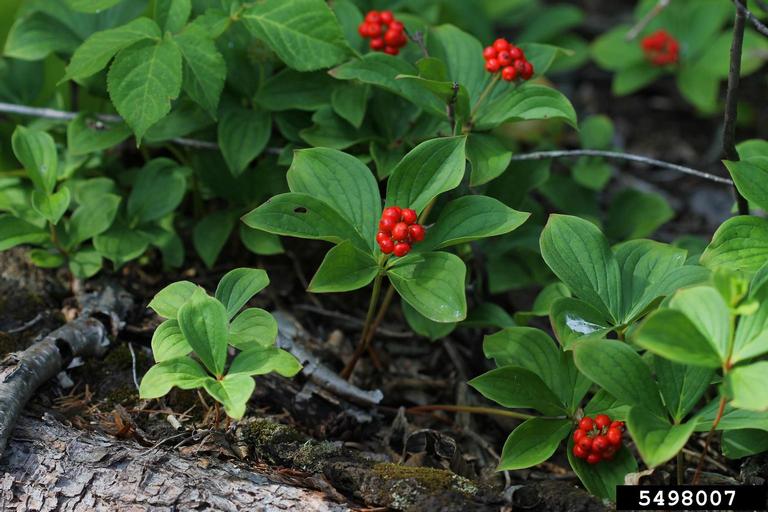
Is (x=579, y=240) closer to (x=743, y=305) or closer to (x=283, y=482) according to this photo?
(x=743, y=305)

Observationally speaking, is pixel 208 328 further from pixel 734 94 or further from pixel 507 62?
pixel 734 94

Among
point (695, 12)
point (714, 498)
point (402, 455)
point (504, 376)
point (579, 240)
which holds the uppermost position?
point (695, 12)

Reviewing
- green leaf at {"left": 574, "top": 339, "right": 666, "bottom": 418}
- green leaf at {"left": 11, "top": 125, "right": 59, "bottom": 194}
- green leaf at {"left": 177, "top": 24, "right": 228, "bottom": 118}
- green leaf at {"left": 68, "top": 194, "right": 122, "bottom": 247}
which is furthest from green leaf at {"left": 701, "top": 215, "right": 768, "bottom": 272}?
green leaf at {"left": 11, "top": 125, "right": 59, "bottom": 194}

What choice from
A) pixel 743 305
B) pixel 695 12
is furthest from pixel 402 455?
pixel 695 12

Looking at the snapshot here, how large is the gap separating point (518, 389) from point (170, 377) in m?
1.05

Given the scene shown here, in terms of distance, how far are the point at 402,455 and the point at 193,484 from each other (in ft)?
2.50

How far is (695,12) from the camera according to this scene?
448 centimetres

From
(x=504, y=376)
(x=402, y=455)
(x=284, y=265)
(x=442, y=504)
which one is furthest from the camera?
(x=284, y=265)

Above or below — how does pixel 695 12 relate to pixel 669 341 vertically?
above

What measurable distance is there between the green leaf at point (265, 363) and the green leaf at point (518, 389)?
0.59 metres

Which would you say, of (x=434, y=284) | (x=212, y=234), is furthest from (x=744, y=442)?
(x=212, y=234)

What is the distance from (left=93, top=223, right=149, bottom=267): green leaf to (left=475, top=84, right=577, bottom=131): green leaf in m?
1.38

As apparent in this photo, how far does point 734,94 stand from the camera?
2.63 meters

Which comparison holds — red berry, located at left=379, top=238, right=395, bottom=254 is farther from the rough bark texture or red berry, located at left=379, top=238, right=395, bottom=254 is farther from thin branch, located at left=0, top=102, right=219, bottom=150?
thin branch, located at left=0, top=102, right=219, bottom=150
